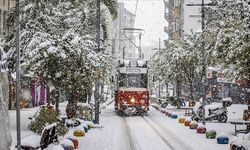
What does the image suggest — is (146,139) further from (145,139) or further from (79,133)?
(79,133)

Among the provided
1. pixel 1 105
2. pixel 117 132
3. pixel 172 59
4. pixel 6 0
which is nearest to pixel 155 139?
pixel 117 132

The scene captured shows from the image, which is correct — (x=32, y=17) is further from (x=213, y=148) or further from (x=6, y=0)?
(x=6, y=0)

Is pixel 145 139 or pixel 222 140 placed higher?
pixel 222 140

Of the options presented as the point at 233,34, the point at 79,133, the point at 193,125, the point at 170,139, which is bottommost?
the point at 170,139

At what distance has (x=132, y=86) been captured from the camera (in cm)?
3809

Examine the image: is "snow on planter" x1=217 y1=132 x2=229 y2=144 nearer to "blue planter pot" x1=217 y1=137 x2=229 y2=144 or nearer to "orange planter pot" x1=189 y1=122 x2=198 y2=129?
"blue planter pot" x1=217 y1=137 x2=229 y2=144

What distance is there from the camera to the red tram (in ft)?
124

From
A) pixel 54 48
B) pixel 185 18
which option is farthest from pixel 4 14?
pixel 185 18

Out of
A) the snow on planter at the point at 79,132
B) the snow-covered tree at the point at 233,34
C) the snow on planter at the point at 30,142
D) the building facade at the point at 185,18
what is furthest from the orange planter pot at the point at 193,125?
the building facade at the point at 185,18

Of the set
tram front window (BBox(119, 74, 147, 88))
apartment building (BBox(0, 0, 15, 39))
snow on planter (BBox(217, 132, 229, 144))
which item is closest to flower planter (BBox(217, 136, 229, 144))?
snow on planter (BBox(217, 132, 229, 144))

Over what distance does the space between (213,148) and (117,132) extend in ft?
24.3

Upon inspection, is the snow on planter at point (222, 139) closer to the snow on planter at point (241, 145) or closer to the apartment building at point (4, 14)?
the snow on planter at point (241, 145)

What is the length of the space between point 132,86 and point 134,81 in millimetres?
396

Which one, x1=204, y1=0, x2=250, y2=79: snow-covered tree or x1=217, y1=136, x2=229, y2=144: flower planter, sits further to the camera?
x1=217, y1=136, x2=229, y2=144: flower planter
